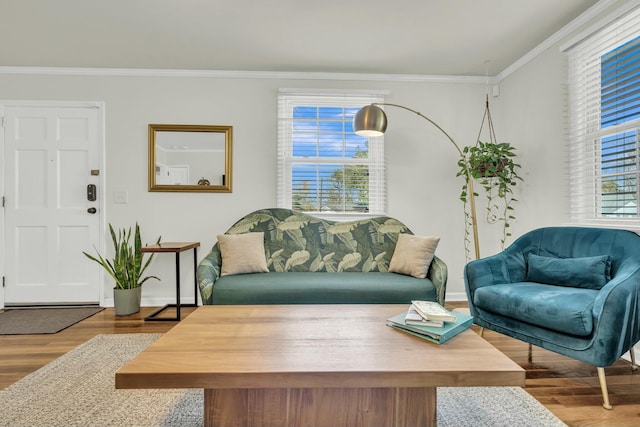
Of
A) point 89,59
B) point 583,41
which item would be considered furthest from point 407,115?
point 89,59

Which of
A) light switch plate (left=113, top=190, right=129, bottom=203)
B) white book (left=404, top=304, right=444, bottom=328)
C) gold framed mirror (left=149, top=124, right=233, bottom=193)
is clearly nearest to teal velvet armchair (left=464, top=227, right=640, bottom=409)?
white book (left=404, top=304, right=444, bottom=328)

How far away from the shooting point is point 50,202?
3.39 metres

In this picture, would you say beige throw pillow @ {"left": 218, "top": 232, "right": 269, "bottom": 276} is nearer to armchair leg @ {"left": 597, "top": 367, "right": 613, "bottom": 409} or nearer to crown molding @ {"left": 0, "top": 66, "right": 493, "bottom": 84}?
crown molding @ {"left": 0, "top": 66, "right": 493, "bottom": 84}

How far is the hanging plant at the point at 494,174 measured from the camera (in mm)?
3014

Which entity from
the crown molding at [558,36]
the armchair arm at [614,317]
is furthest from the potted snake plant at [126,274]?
the crown molding at [558,36]

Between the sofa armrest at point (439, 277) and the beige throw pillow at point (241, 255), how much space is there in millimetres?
1319

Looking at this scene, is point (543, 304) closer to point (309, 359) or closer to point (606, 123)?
point (309, 359)

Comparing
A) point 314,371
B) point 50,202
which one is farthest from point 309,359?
point 50,202

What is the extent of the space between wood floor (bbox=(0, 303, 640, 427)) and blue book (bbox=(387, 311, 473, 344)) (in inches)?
26.6

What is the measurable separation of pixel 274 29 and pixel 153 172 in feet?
6.00

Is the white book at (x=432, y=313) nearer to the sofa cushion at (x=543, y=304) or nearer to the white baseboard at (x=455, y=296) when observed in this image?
the sofa cushion at (x=543, y=304)

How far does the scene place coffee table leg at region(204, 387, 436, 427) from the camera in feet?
4.05

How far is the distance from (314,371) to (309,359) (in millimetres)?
88

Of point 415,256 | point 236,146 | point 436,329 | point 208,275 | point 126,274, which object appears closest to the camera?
point 436,329
